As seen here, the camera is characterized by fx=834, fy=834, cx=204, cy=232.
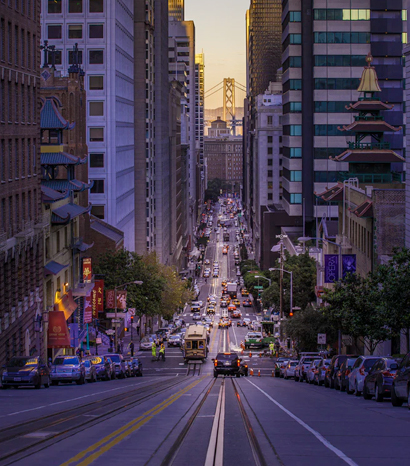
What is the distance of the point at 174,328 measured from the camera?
112000 mm

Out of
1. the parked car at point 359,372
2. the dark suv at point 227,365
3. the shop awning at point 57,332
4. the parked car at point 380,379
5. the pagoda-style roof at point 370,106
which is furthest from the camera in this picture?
the pagoda-style roof at point 370,106

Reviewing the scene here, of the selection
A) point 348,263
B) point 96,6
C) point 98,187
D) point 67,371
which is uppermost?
point 96,6

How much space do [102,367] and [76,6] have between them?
57.7 m

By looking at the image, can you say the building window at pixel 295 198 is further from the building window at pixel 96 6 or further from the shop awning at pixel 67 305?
the shop awning at pixel 67 305

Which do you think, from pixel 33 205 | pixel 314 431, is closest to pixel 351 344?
pixel 33 205

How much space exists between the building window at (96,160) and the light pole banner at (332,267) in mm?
41349

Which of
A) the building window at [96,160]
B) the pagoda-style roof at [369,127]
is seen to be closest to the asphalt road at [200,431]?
the pagoda-style roof at [369,127]

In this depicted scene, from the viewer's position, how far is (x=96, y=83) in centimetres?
9250

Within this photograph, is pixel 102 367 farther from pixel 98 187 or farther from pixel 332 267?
pixel 98 187

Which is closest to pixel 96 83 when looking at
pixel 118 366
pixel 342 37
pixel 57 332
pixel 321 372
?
pixel 342 37

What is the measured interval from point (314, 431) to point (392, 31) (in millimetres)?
101188

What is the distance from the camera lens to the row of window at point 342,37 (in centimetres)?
11075

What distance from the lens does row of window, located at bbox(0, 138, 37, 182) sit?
43219 millimetres

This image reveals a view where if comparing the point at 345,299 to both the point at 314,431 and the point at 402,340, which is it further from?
the point at 314,431
